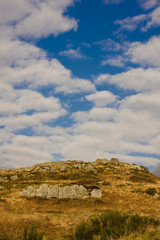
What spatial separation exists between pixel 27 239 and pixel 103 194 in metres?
26.5

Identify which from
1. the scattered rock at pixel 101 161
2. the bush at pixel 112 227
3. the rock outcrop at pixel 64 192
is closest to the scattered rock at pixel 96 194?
the rock outcrop at pixel 64 192

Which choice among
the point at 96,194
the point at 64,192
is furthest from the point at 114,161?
the point at 64,192

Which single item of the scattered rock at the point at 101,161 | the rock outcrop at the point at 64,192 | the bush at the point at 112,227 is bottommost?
the rock outcrop at the point at 64,192

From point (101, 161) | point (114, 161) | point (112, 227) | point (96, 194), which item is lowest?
point (96, 194)

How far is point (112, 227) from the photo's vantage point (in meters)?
7.78

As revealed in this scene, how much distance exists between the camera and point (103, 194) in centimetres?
3123

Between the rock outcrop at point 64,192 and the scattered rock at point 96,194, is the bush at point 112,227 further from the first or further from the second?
the rock outcrop at point 64,192

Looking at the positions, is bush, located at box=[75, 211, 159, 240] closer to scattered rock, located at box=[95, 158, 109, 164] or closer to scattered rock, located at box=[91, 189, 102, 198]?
scattered rock, located at box=[91, 189, 102, 198]

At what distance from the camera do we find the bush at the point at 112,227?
23.3 ft

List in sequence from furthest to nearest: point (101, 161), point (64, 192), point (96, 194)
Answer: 1. point (101, 161)
2. point (64, 192)
3. point (96, 194)

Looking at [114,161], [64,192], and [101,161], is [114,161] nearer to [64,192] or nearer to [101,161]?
[101,161]

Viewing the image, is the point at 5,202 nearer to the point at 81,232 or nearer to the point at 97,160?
the point at 81,232

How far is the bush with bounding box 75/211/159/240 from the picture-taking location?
7.10 m

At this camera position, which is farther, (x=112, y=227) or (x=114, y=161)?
(x=114, y=161)
